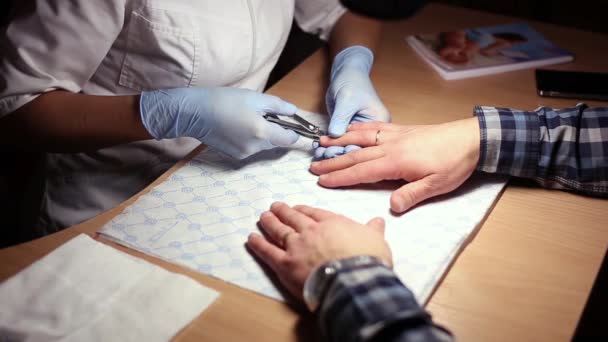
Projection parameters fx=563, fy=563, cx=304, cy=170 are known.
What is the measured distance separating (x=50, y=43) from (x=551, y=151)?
93 centimetres

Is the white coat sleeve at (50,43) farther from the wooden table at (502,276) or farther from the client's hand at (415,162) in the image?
the client's hand at (415,162)

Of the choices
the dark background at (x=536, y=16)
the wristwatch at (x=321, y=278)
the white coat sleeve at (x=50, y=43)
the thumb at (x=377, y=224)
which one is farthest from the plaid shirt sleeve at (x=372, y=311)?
the dark background at (x=536, y=16)

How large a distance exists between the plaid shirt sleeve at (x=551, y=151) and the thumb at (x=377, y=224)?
0.81 ft

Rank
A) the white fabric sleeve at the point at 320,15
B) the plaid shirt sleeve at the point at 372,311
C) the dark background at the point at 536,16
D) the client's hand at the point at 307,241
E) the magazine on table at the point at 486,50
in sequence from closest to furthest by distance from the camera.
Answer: the plaid shirt sleeve at the point at 372,311
the client's hand at the point at 307,241
the magazine on table at the point at 486,50
the white fabric sleeve at the point at 320,15
the dark background at the point at 536,16

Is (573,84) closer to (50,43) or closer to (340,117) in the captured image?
(340,117)

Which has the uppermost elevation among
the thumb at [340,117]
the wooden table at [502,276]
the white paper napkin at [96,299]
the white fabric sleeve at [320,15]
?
the white fabric sleeve at [320,15]

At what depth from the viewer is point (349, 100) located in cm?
117

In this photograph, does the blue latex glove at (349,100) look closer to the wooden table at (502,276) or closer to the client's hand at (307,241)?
the wooden table at (502,276)

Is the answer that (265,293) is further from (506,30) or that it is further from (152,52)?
(506,30)

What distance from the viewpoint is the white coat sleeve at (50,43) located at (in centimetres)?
100

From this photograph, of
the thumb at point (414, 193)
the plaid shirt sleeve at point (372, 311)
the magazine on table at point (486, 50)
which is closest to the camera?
the plaid shirt sleeve at point (372, 311)

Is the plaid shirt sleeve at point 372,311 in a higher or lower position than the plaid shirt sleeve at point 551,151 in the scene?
lower

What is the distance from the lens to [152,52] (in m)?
1.16

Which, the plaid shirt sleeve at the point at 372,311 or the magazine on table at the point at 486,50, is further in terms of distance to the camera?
the magazine on table at the point at 486,50
